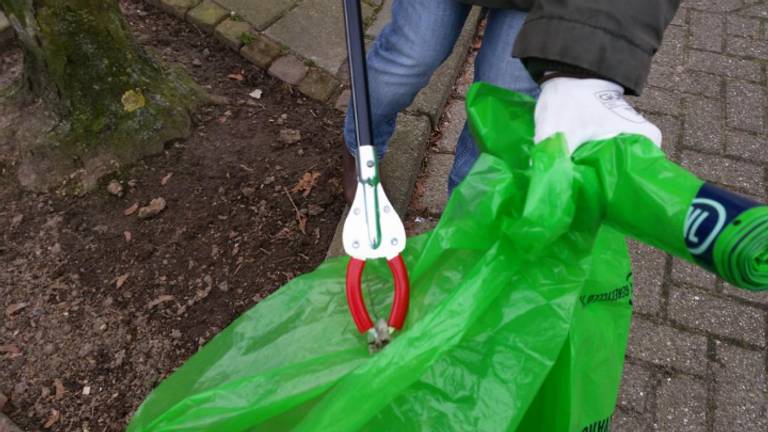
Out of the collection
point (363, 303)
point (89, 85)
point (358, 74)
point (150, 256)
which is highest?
point (358, 74)

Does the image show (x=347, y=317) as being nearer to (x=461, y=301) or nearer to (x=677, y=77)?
(x=461, y=301)

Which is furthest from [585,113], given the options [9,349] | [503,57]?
[9,349]

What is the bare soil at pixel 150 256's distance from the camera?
1619mm

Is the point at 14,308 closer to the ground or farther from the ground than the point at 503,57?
closer to the ground

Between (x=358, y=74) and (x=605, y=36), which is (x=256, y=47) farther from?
(x=605, y=36)

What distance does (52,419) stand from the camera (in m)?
1.55

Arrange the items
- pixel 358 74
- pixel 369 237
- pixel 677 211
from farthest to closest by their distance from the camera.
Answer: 1. pixel 358 74
2. pixel 369 237
3. pixel 677 211

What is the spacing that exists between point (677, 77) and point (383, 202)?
2.24m

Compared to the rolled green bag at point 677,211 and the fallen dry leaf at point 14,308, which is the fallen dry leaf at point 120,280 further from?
the rolled green bag at point 677,211

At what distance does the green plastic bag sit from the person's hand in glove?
0.04 m

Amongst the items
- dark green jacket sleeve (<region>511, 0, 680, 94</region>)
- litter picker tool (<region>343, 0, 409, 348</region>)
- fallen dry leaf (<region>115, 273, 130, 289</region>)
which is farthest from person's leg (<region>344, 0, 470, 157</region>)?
fallen dry leaf (<region>115, 273, 130, 289</region>)

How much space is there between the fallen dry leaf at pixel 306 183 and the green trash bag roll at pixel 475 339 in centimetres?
100

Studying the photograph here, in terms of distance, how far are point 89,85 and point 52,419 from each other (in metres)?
0.95

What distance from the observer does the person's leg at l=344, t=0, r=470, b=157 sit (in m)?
1.46
